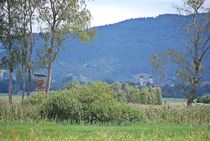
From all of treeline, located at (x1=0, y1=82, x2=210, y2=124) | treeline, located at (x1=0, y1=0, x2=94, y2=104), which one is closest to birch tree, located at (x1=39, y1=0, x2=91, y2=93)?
treeline, located at (x1=0, y1=0, x2=94, y2=104)

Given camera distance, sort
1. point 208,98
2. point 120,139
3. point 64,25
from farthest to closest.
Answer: point 208,98 → point 64,25 → point 120,139

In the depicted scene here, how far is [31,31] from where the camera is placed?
161 ft

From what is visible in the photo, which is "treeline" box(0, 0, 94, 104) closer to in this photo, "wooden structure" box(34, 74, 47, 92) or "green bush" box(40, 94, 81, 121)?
"wooden structure" box(34, 74, 47, 92)

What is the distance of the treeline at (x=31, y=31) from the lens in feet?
154

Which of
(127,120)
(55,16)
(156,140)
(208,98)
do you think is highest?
(55,16)

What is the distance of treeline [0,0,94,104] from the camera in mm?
47000

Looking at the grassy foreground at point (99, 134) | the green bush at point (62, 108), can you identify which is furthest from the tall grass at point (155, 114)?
the grassy foreground at point (99, 134)

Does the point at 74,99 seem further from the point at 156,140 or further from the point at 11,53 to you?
the point at 11,53

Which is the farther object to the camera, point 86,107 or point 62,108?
point 62,108

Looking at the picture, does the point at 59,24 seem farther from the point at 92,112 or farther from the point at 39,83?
the point at 92,112

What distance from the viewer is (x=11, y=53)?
47.3 m

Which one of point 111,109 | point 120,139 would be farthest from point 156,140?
point 111,109

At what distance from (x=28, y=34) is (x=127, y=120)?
88.3 feet

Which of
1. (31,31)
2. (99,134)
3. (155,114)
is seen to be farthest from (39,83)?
(99,134)
